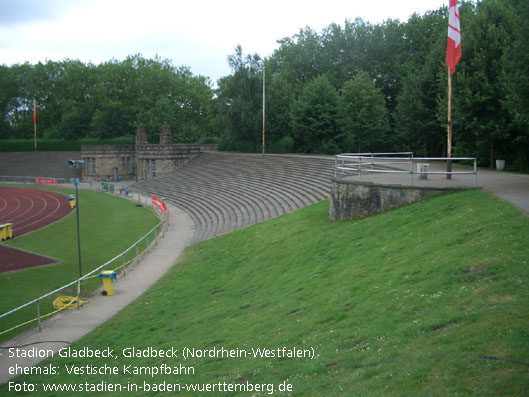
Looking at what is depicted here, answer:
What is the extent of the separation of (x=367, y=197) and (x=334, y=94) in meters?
29.9

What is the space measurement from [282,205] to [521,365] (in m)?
21.7

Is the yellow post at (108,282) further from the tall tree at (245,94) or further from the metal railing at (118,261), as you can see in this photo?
the tall tree at (245,94)

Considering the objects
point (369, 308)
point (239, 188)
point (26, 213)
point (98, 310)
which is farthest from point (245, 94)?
point (369, 308)

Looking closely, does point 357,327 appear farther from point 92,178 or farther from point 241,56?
point 92,178

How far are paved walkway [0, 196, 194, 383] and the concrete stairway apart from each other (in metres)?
2.83

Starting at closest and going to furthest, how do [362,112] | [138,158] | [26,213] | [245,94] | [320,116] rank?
[26,213] → [362,112] → [320,116] → [245,94] → [138,158]

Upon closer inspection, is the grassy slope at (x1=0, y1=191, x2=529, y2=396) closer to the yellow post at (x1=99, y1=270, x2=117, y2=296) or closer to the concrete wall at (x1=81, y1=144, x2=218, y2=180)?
the yellow post at (x1=99, y1=270, x2=117, y2=296)

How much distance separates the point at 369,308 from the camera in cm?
934

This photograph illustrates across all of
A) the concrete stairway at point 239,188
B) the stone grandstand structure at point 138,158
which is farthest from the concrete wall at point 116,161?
the concrete stairway at point 239,188

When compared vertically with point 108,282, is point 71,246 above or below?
below

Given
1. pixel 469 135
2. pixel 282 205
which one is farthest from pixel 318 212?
pixel 469 135

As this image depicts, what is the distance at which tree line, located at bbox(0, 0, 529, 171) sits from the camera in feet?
90.2

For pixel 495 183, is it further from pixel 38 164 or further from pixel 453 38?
pixel 38 164

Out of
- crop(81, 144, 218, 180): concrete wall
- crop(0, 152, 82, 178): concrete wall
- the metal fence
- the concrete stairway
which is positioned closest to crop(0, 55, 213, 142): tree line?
crop(0, 152, 82, 178): concrete wall
